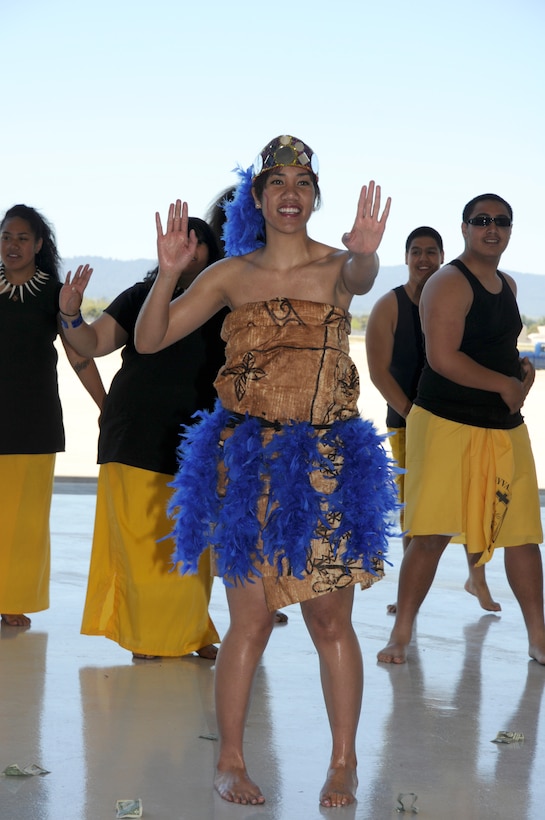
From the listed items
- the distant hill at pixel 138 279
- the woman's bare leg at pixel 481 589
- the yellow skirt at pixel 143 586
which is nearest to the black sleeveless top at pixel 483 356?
the yellow skirt at pixel 143 586

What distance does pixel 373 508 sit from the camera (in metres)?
2.78

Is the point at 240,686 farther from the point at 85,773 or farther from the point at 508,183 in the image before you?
the point at 508,183

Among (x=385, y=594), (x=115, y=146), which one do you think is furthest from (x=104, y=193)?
(x=385, y=594)

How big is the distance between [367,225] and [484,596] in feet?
8.90

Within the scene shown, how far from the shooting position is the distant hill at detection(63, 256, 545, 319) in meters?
118

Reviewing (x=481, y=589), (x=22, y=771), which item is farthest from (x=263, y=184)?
(x=481, y=589)

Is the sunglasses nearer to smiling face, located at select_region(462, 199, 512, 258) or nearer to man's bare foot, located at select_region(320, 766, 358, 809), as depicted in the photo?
smiling face, located at select_region(462, 199, 512, 258)

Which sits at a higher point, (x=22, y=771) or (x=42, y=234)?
(x=42, y=234)

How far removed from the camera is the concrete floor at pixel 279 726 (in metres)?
2.75

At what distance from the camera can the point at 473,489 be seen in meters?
4.03

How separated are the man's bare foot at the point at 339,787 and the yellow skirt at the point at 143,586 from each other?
1.38 m

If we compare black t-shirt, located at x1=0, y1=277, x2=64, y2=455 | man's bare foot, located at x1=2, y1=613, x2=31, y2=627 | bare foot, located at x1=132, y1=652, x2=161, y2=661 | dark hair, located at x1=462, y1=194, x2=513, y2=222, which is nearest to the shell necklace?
black t-shirt, located at x1=0, y1=277, x2=64, y2=455

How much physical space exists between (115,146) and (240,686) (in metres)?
62.4

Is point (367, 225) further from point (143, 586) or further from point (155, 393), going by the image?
point (143, 586)
